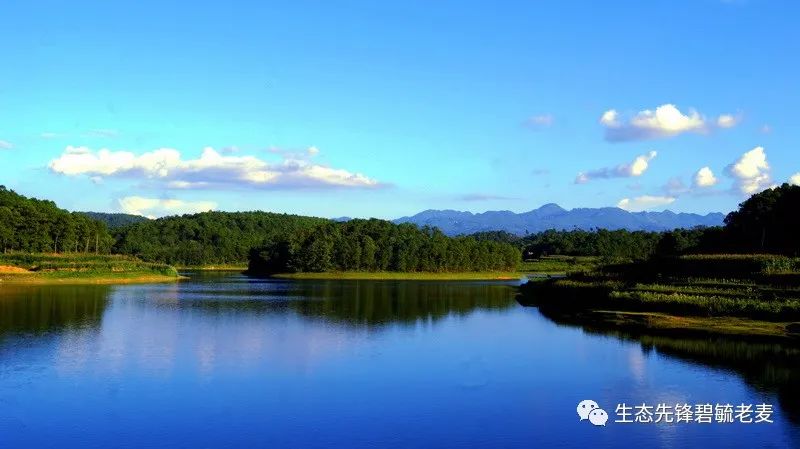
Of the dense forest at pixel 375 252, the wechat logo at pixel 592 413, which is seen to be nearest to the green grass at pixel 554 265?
the dense forest at pixel 375 252

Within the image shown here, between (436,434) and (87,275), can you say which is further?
(87,275)

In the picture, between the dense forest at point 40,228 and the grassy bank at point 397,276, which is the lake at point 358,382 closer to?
the dense forest at point 40,228

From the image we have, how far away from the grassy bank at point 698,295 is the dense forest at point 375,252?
247 ft

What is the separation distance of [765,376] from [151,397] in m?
27.5

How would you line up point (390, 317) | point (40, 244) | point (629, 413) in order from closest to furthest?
point (629, 413)
point (390, 317)
point (40, 244)

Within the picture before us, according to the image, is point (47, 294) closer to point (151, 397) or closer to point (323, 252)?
point (151, 397)

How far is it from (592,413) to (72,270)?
8947cm

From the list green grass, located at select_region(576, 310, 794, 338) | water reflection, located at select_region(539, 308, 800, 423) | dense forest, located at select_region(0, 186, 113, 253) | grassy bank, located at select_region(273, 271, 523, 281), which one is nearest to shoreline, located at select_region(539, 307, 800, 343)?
green grass, located at select_region(576, 310, 794, 338)

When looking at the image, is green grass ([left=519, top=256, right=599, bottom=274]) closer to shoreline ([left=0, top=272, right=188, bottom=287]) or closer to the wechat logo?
shoreline ([left=0, top=272, right=188, bottom=287])

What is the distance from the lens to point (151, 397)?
93.0ft

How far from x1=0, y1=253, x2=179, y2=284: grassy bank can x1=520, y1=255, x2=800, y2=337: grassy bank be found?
64.4 meters

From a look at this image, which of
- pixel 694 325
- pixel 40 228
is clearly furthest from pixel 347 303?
pixel 40 228

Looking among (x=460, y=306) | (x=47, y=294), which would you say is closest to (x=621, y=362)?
(x=460, y=306)

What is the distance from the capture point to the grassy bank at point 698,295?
157 ft
